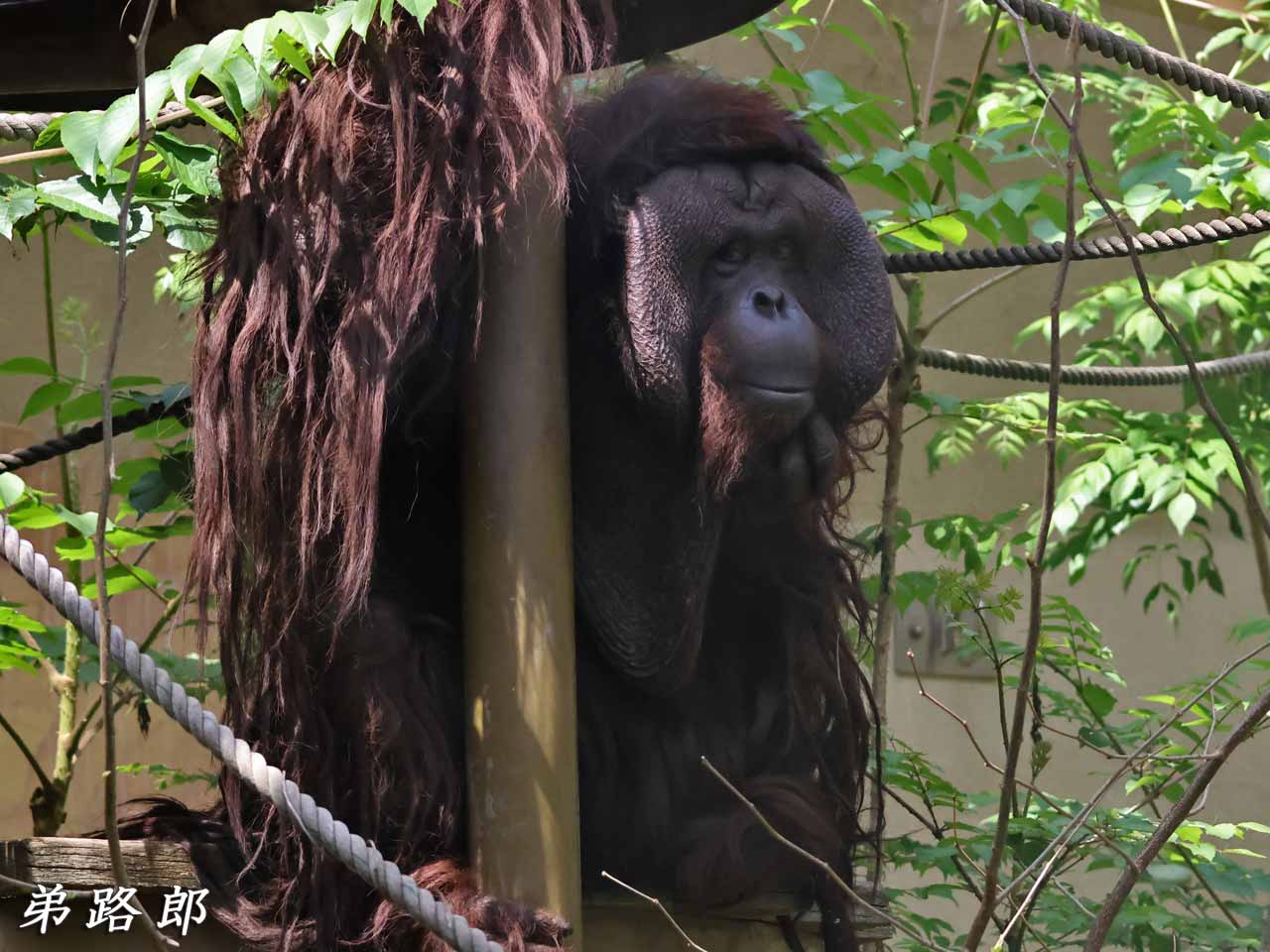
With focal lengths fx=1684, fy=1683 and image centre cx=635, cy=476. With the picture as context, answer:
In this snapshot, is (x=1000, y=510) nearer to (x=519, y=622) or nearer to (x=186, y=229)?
(x=186, y=229)

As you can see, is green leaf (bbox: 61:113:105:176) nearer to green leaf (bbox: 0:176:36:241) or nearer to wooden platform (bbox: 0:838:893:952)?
green leaf (bbox: 0:176:36:241)

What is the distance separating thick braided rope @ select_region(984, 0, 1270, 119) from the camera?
1.88 m

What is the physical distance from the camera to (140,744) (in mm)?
3824

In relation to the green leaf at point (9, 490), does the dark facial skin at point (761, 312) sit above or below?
above

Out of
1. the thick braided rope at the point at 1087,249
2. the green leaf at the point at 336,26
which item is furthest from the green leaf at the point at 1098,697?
the green leaf at the point at 336,26

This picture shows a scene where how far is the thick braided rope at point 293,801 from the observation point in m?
1.24

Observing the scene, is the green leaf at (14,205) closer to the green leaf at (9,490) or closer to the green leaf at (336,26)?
the green leaf at (9,490)

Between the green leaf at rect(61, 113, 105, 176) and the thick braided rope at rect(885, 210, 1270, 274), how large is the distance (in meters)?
1.04

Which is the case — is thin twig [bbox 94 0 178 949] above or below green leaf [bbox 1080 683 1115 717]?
above

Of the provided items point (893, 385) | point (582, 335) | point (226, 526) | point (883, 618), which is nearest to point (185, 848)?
point (226, 526)

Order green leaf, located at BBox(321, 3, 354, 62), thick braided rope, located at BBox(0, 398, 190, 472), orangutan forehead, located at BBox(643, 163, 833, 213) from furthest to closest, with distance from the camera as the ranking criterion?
thick braided rope, located at BBox(0, 398, 190, 472), orangutan forehead, located at BBox(643, 163, 833, 213), green leaf, located at BBox(321, 3, 354, 62)

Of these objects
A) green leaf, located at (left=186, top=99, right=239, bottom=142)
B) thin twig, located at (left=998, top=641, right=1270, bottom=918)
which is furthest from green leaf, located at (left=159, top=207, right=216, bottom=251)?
thin twig, located at (left=998, top=641, right=1270, bottom=918)

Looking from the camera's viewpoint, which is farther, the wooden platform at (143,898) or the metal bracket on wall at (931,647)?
the metal bracket on wall at (931,647)

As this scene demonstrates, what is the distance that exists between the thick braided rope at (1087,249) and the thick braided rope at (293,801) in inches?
46.6
